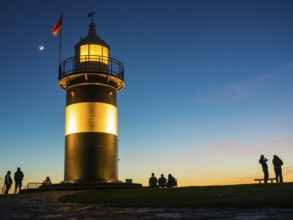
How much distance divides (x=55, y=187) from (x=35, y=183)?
6488 millimetres

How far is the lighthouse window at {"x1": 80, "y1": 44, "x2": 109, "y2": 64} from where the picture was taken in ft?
87.1

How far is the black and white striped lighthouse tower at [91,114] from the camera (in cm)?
2503

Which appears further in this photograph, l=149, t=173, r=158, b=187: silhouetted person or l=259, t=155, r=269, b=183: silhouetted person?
l=149, t=173, r=158, b=187: silhouetted person

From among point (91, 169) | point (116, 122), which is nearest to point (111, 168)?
point (91, 169)

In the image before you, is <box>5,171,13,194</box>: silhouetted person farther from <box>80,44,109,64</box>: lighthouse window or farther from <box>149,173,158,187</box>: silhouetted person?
<box>80,44,109,64</box>: lighthouse window

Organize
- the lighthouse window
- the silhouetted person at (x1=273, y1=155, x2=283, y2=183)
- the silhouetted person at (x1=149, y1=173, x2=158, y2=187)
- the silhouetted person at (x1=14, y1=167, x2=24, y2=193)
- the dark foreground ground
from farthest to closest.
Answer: the lighthouse window, the silhouetted person at (x1=149, y1=173, x2=158, y2=187), the silhouetted person at (x1=14, y1=167, x2=24, y2=193), the silhouetted person at (x1=273, y1=155, x2=283, y2=183), the dark foreground ground

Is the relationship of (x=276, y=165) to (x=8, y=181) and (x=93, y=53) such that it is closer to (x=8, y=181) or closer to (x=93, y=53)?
(x=93, y=53)

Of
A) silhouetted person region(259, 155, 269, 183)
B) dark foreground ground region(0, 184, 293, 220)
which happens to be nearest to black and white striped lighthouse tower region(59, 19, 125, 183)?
silhouetted person region(259, 155, 269, 183)

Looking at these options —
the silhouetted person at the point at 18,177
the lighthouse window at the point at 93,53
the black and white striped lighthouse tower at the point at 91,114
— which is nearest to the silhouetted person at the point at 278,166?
the black and white striped lighthouse tower at the point at 91,114

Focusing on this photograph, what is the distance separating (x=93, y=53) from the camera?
26.9 metres

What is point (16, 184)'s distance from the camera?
79.9 feet

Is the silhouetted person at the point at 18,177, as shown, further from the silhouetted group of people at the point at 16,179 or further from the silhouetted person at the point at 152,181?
the silhouetted person at the point at 152,181

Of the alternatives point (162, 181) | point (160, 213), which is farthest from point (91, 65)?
point (160, 213)

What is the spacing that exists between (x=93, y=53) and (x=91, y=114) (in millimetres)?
4574
